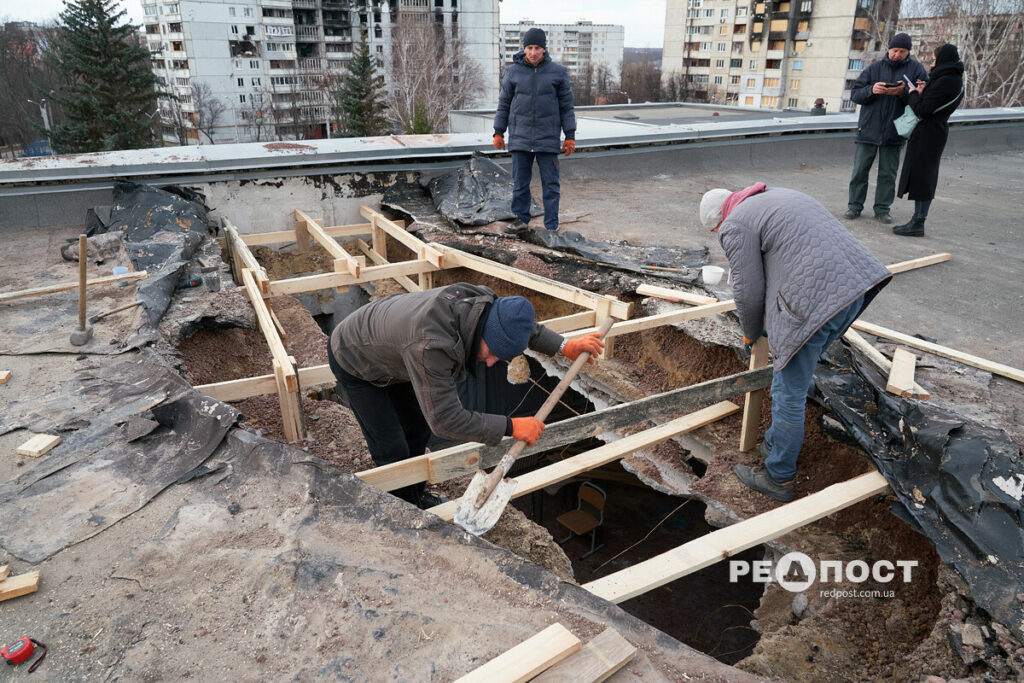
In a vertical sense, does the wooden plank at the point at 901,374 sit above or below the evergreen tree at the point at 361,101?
below

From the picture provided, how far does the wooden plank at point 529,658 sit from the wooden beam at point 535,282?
250cm

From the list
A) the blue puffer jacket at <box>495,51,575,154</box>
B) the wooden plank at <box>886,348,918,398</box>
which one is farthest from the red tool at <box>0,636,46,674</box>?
the blue puffer jacket at <box>495,51,575,154</box>

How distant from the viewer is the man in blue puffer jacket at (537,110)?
191 inches

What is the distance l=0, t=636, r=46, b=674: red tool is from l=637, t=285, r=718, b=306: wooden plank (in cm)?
353

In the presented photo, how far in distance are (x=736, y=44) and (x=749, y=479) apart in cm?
4824

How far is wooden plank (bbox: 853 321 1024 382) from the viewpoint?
3.15 metres

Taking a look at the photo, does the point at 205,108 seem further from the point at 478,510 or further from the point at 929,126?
the point at 478,510

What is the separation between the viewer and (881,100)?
5055 millimetres

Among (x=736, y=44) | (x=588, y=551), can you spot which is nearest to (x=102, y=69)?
(x=588, y=551)

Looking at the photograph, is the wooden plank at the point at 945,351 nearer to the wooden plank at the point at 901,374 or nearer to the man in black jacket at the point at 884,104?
the wooden plank at the point at 901,374

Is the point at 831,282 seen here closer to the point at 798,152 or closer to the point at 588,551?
the point at 588,551

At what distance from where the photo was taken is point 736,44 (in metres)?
43.8

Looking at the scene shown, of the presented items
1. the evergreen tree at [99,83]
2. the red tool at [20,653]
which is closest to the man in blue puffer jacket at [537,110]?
the red tool at [20,653]

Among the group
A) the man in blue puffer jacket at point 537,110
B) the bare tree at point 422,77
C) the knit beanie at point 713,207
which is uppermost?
the bare tree at point 422,77
